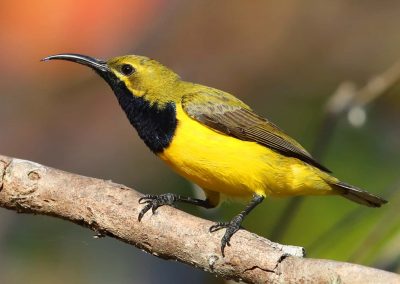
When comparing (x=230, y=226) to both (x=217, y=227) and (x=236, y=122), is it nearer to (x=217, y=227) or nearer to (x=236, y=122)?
(x=217, y=227)

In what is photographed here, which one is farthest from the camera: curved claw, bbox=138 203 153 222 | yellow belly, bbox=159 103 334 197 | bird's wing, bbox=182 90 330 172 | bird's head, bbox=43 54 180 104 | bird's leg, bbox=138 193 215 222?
bird's head, bbox=43 54 180 104

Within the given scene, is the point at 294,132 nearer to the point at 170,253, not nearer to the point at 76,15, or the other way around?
the point at 76,15

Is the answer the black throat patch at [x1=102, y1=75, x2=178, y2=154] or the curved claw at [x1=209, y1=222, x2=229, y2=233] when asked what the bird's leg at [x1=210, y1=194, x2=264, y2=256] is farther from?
the black throat patch at [x1=102, y1=75, x2=178, y2=154]

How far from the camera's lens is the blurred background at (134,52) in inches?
295

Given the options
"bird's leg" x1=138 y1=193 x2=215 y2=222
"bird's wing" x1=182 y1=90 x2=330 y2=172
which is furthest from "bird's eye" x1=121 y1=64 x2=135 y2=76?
"bird's leg" x1=138 y1=193 x2=215 y2=222

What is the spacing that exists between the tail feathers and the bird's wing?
0.48ft

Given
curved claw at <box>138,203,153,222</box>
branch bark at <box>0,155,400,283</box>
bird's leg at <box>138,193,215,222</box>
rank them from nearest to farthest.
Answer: branch bark at <box>0,155,400,283</box>
curved claw at <box>138,203,153,222</box>
bird's leg at <box>138,193,215,222</box>

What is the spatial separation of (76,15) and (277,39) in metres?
1.86

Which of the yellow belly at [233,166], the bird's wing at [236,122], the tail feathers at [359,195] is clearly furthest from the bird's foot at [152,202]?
the tail feathers at [359,195]

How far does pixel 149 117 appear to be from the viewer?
530 cm

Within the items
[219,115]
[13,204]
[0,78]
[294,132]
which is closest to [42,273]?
[0,78]

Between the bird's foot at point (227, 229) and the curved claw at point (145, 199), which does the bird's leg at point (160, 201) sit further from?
the bird's foot at point (227, 229)

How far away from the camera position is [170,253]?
4.17m

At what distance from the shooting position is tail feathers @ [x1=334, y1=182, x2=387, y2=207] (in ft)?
17.3
